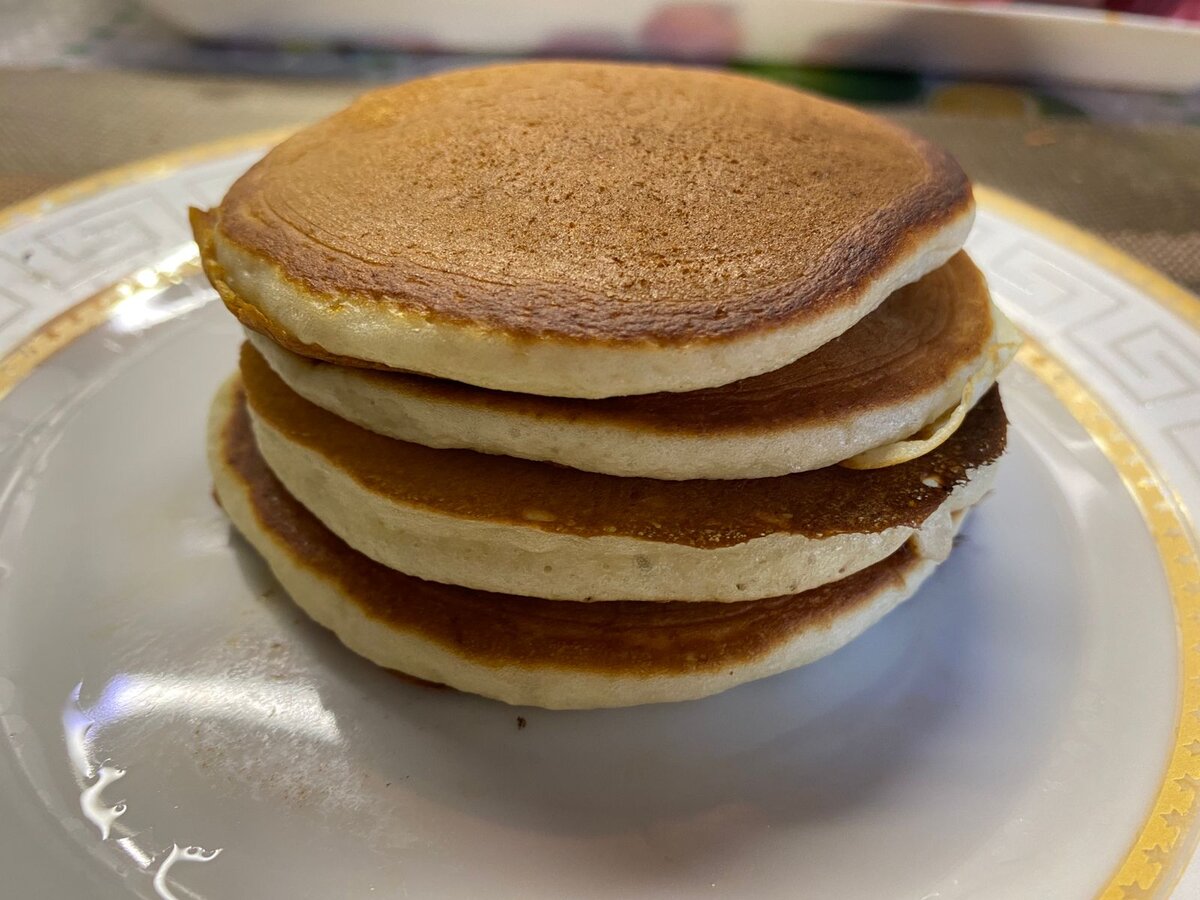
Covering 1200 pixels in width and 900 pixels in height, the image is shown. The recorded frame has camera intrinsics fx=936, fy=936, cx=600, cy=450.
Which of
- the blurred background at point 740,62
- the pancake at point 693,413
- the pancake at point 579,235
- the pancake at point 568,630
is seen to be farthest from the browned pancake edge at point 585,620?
the blurred background at point 740,62

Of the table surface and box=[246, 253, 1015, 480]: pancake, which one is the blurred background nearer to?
the table surface

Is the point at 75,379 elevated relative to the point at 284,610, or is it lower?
elevated

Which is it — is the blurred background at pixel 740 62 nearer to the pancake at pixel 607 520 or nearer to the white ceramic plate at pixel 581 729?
the white ceramic plate at pixel 581 729

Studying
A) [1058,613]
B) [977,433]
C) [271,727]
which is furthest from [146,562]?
[1058,613]

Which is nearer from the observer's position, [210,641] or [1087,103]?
[210,641]

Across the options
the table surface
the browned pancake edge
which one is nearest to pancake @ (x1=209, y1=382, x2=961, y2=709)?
the browned pancake edge

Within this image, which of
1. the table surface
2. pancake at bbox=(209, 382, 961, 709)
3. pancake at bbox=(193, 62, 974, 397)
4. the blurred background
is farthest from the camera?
the blurred background

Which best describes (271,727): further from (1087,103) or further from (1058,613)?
(1087,103)
